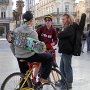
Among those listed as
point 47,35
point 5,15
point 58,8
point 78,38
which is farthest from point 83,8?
point 78,38

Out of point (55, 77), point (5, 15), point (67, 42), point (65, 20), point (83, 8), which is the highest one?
point (83, 8)

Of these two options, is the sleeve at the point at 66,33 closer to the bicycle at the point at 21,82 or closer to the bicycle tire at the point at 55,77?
the bicycle tire at the point at 55,77

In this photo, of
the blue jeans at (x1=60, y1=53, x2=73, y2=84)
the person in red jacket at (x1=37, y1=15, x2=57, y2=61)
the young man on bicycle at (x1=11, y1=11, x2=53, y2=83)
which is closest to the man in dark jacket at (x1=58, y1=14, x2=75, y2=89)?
the blue jeans at (x1=60, y1=53, x2=73, y2=84)

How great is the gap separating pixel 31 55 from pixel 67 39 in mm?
1999

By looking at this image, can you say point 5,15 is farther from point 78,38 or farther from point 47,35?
point 78,38

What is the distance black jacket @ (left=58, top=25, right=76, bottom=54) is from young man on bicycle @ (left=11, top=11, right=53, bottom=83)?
164 cm

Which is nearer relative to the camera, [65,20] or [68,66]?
[65,20]

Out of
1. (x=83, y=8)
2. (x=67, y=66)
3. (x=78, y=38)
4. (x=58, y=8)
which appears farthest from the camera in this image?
(x=83, y=8)

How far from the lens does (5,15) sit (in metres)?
88.6

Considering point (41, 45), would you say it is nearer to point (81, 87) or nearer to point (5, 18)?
point (81, 87)

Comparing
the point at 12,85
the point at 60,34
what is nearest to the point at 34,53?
the point at 12,85

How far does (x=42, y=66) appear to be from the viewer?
23.4 ft

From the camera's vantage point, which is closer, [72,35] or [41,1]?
[72,35]

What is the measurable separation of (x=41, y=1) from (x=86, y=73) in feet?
406
